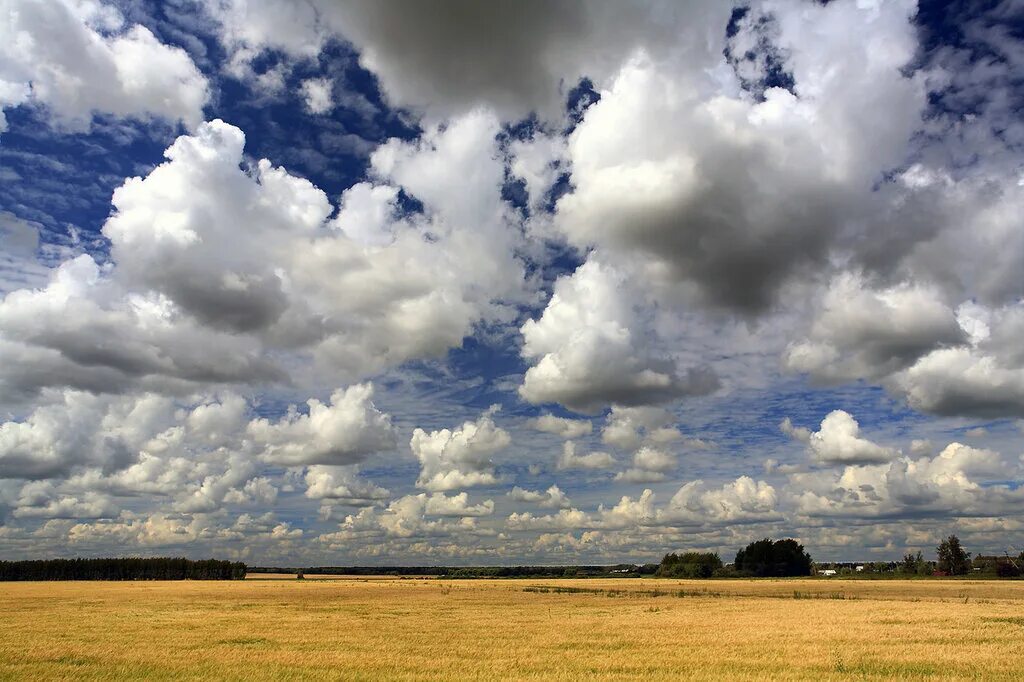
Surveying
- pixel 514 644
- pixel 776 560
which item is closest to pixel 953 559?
pixel 776 560

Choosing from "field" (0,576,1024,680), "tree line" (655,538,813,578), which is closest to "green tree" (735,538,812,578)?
"tree line" (655,538,813,578)

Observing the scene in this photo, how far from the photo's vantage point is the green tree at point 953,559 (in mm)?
191375

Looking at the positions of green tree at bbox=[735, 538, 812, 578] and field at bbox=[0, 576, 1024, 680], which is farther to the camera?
green tree at bbox=[735, 538, 812, 578]

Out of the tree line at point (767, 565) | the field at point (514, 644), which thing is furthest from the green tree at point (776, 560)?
the field at point (514, 644)

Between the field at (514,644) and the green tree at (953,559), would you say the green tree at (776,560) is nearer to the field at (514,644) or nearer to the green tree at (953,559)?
the green tree at (953,559)

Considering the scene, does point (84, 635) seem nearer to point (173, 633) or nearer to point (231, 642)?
point (173, 633)

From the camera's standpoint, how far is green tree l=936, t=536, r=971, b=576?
628 ft

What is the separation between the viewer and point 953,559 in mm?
192500

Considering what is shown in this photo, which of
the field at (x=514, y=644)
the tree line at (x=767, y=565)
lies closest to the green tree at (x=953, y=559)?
the tree line at (x=767, y=565)

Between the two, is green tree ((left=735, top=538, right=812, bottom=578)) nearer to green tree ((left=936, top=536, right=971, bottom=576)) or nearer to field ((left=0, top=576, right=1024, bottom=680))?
green tree ((left=936, top=536, right=971, bottom=576))

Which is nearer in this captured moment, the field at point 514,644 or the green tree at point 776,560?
the field at point 514,644

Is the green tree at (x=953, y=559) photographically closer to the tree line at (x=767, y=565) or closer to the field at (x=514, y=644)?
the tree line at (x=767, y=565)

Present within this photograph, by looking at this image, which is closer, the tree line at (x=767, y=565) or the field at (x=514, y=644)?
the field at (x=514, y=644)

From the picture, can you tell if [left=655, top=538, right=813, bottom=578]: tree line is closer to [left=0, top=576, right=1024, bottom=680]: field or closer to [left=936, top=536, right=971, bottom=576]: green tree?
[left=936, top=536, right=971, bottom=576]: green tree
